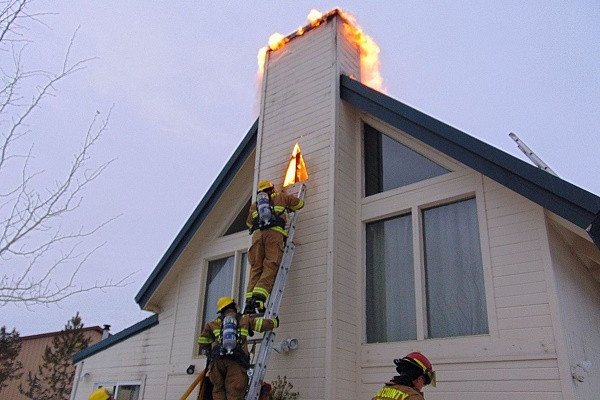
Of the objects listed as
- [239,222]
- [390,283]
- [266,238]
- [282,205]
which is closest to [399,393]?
[390,283]

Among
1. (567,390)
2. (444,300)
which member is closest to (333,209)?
(444,300)

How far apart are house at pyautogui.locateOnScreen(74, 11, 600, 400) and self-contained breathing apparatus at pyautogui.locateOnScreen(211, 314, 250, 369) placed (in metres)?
1.10

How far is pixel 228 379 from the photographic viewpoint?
6.33 metres

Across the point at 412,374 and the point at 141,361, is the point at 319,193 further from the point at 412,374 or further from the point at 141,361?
the point at 141,361

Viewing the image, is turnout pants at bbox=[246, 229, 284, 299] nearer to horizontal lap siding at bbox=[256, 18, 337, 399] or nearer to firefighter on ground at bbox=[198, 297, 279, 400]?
horizontal lap siding at bbox=[256, 18, 337, 399]

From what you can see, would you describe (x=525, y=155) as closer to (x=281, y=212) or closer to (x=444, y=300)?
(x=444, y=300)

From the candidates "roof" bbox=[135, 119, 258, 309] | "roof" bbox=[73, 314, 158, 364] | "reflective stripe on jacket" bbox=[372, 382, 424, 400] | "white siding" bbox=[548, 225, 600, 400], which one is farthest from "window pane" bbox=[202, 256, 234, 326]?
"white siding" bbox=[548, 225, 600, 400]

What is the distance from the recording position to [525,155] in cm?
987

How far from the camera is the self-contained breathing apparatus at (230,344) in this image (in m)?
6.24

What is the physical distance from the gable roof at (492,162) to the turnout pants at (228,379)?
366cm

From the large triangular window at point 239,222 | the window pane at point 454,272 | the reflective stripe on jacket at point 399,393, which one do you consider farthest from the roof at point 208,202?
the reflective stripe on jacket at point 399,393

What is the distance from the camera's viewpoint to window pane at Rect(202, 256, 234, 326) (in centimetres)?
972

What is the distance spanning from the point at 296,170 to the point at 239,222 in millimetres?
1969

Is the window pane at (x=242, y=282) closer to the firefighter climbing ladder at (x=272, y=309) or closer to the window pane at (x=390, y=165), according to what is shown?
the firefighter climbing ladder at (x=272, y=309)
